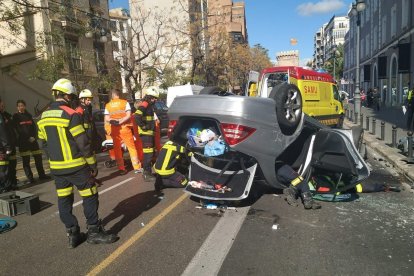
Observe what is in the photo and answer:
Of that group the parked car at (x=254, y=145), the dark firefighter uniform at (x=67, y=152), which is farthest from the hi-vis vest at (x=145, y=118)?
the dark firefighter uniform at (x=67, y=152)

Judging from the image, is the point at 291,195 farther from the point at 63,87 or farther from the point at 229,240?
the point at 63,87

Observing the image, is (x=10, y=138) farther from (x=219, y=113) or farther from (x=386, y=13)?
(x=386, y=13)

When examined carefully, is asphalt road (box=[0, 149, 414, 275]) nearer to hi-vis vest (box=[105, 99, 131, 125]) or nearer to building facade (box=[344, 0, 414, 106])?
hi-vis vest (box=[105, 99, 131, 125])

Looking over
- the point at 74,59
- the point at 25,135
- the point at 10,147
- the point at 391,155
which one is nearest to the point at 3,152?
the point at 10,147

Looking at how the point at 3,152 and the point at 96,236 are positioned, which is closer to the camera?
the point at 96,236

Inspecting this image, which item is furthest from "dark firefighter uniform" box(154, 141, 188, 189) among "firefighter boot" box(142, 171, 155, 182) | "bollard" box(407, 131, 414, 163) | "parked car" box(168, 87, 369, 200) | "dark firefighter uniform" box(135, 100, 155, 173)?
"bollard" box(407, 131, 414, 163)

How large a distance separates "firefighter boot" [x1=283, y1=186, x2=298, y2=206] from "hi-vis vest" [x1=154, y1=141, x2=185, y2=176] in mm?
2016

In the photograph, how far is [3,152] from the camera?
716 cm

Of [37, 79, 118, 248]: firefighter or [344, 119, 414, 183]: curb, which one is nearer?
[37, 79, 118, 248]: firefighter

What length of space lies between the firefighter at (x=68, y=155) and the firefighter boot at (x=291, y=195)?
2742 millimetres

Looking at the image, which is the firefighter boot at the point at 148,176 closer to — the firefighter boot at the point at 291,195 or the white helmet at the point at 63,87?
the firefighter boot at the point at 291,195

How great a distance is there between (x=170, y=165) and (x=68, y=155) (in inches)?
105

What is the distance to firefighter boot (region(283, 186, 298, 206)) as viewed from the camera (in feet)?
17.5

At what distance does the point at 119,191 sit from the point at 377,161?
6.26m
